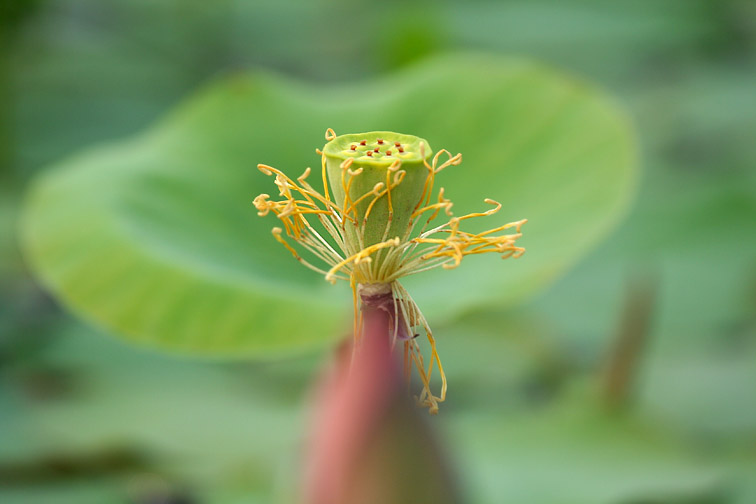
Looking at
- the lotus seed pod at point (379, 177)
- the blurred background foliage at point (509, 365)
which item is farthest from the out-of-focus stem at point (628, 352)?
the lotus seed pod at point (379, 177)

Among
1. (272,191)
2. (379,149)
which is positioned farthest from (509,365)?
(379,149)

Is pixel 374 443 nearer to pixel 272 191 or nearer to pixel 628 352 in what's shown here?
pixel 272 191

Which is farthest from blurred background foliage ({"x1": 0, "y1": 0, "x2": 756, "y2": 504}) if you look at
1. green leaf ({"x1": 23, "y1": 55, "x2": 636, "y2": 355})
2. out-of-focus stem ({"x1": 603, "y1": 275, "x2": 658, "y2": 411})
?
green leaf ({"x1": 23, "y1": 55, "x2": 636, "y2": 355})

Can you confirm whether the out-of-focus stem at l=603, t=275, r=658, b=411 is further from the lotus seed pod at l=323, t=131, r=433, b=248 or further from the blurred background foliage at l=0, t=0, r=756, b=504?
the lotus seed pod at l=323, t=131, r=433, b=248

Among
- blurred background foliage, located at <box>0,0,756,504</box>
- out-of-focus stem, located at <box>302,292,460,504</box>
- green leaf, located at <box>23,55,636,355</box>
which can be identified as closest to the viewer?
out-of-focus stem, located at <box>302,292,460,504</box>

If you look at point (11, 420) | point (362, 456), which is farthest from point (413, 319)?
point (11, 420)

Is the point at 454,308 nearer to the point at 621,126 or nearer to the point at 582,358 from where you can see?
the point at 621,126
